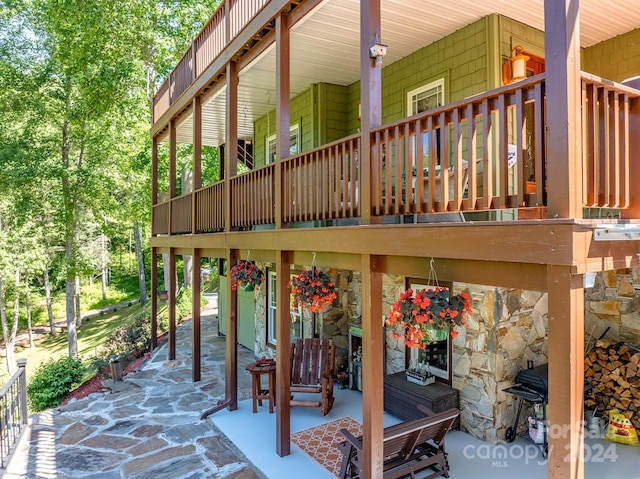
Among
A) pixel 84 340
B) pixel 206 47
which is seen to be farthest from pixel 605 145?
pixel 84 340

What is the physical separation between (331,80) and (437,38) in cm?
239

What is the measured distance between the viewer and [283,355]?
5348 mm

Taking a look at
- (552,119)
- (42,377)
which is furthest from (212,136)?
(552,119)

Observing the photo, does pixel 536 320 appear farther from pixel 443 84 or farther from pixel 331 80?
pixel 331 80

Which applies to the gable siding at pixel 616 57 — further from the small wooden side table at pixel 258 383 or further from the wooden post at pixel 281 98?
the small wooden side table at pixel 258 383

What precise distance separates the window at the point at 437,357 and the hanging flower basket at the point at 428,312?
3.09m

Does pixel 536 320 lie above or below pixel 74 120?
below

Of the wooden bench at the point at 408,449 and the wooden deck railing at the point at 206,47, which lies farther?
the wooden deck railing at the point at 206,47

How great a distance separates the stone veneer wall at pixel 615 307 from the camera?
18.1 feet

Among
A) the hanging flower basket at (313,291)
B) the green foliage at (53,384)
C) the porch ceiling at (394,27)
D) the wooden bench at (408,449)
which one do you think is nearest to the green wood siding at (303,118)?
the porch ceiling at (394,27)

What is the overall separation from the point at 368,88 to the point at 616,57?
14.3 ft

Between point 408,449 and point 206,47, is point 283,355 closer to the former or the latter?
point 408,449

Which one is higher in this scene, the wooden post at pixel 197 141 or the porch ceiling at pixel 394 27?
the porch ceiling at pixel 394 27

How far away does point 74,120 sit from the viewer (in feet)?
47.2
